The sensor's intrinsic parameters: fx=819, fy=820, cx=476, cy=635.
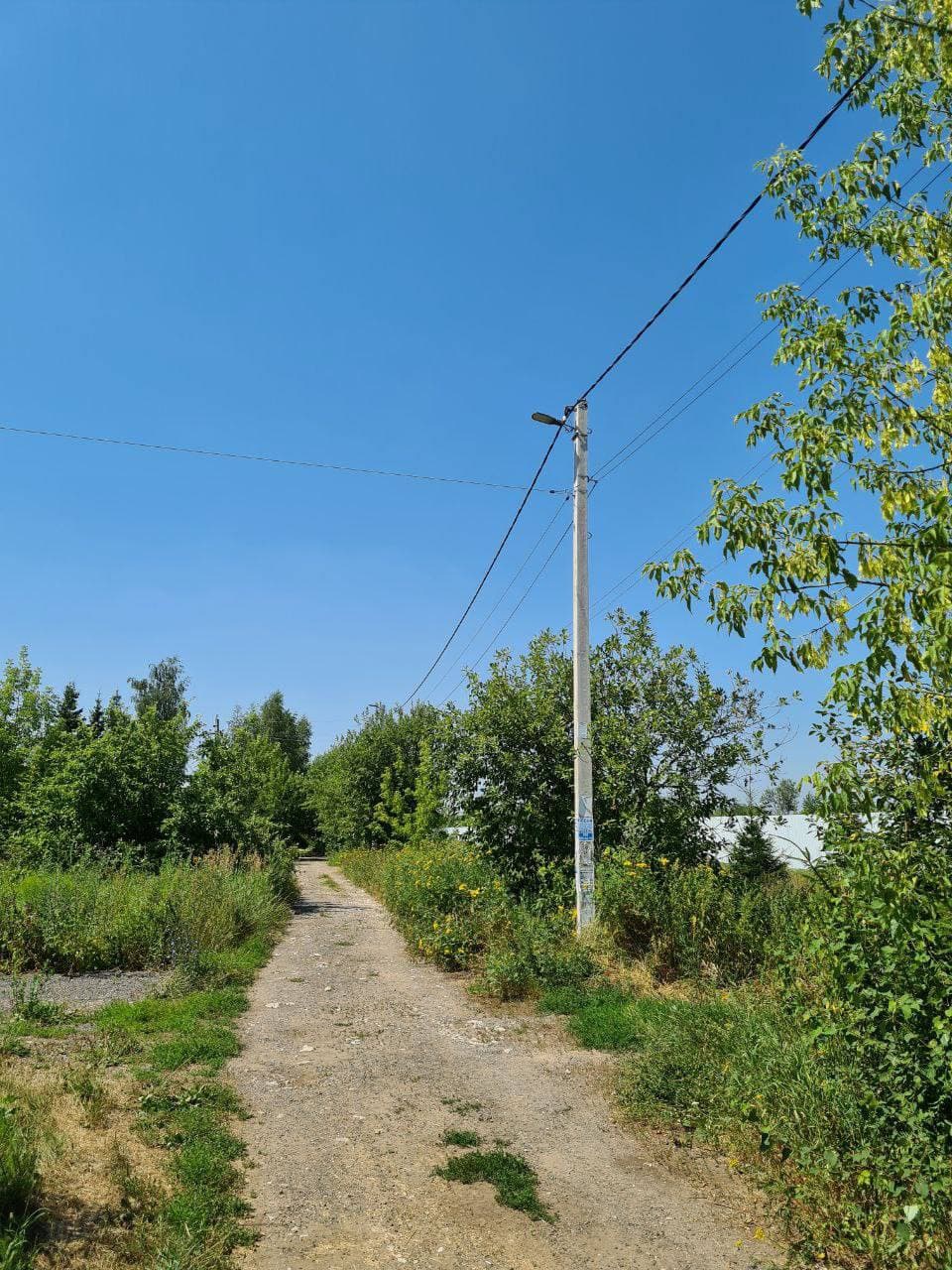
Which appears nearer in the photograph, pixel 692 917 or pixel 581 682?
pixel 692 917

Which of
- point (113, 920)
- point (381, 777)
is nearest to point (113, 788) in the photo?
point (113, 920)

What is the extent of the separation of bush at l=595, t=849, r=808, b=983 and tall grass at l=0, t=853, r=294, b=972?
5121 millimetres

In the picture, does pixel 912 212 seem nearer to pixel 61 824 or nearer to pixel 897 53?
pixel 897 53

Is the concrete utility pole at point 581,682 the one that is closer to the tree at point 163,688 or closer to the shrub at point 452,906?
the shrub at point 452,906

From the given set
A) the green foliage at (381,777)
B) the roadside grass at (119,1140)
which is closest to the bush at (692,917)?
the roadside grass at (119,1140)

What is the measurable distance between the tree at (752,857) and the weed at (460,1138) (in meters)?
6.02

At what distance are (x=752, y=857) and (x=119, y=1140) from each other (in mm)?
9538

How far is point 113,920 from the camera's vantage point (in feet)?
34.8

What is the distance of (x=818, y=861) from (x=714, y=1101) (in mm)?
1812

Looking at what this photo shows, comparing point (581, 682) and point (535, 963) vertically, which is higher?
point (581, 682)

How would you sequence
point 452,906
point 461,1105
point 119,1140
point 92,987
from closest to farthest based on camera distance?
1. point 119,1140
2. point 461,1105
3. point 92,987
4. point 452,906

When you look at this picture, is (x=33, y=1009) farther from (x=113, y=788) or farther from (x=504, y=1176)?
(x=113, y=788)

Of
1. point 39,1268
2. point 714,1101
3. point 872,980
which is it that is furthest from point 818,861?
point 39,1268

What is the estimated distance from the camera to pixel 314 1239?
392cm
